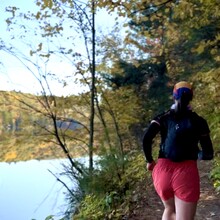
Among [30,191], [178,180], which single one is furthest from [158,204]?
[30,191]

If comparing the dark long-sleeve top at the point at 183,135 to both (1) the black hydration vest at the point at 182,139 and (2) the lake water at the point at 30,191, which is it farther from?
(2) the lake water at the point at 30,191

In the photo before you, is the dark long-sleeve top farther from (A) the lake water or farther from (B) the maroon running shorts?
(A) the lake water

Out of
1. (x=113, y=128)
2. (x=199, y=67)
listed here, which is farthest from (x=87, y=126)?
(x=199, y=67)

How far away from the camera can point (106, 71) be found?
1159 cm

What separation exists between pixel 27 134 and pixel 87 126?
1.83 m

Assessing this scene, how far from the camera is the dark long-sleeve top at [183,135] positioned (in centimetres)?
247

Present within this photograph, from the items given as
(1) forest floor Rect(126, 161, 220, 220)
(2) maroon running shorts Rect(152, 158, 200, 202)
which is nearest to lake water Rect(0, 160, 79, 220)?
(1) forest floor Rect(126, 161, 220, 220)

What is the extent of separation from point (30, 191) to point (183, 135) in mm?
11081

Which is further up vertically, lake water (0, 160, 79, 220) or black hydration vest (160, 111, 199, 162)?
black hydration vest (160, 111, 199, 162)

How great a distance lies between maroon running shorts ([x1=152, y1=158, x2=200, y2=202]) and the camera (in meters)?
2.42

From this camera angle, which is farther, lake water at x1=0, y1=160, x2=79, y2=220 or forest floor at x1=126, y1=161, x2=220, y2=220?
lake water at x1=0, y1=160, x2=79, y2=220

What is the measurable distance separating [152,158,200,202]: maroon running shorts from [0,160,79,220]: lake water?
510 cm

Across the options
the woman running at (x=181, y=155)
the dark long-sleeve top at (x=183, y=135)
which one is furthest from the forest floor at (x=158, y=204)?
the dark long-sleeve top at (x=183, y=135)

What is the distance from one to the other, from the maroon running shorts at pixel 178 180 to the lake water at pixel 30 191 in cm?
510
